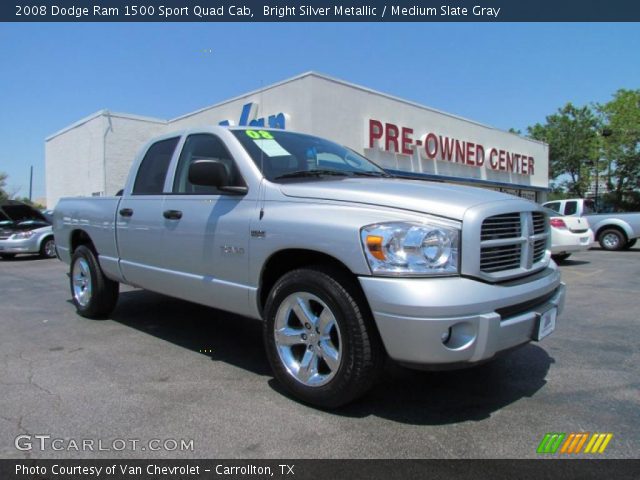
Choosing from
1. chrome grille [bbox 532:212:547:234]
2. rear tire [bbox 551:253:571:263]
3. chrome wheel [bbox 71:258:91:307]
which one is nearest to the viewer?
chrome grille [bbox 532:212:547:234]

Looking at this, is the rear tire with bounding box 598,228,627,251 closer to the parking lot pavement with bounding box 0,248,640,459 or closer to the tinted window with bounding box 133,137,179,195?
the parking lot pavement with bounding box 0,248,640,459

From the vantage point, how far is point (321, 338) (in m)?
3.14

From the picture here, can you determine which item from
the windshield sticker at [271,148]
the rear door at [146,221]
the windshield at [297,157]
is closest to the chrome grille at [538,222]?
the windshield at [297,157]

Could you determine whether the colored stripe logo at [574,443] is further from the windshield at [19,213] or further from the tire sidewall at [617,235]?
the windshield at [19,213]

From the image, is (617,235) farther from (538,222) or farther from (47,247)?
(47,247)

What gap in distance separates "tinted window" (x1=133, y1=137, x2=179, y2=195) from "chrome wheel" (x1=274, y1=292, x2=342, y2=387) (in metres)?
2.08

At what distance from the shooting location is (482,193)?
3328 mm

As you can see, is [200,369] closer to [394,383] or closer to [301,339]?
[301,339]

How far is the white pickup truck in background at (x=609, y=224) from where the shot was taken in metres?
15.4

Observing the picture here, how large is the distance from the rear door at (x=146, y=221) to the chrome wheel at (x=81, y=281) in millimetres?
956

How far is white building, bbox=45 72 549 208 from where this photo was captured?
1552 cm

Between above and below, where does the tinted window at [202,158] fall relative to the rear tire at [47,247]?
above

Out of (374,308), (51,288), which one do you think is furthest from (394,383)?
(51,288)

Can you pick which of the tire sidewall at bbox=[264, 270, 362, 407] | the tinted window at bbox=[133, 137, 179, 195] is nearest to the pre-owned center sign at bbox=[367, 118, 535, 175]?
the tinted window at bbox=[133, 137, 179, 195]
